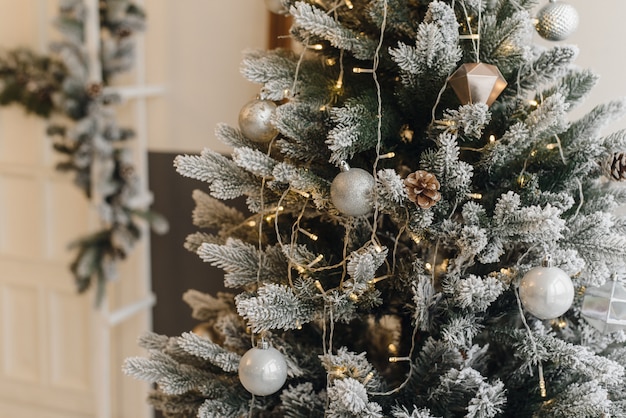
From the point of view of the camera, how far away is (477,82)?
0.67 meters

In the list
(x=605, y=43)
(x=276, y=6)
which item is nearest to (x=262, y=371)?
(x=276, y=6)

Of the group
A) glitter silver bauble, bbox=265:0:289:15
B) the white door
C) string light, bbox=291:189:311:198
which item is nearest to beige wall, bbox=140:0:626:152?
the white door

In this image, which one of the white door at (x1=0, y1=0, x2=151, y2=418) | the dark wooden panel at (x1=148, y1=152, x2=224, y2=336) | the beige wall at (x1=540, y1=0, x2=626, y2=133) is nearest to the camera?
the beige wall at (x1=540, y1=0, x2=626, y2=133)

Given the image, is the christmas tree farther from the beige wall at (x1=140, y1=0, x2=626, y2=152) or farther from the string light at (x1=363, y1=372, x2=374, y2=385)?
the beige wall at (x1=140, y1=0, x2=626, y2=152)

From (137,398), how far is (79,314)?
330 mm

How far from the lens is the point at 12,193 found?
2.03 m

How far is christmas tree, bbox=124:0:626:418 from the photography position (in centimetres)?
68

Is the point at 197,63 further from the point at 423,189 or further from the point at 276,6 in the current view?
the point at 423,189

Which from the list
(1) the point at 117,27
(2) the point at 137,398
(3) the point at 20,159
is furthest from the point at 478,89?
(3) the point at 20,159

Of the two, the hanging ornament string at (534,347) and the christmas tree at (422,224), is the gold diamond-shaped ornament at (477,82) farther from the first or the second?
the hanging ornament string at (534,347)

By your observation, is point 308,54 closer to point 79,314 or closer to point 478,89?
point 478,89

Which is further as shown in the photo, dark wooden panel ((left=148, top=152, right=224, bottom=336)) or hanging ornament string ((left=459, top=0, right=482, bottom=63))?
dark wooden panel ((left=148, top=152, right=224, bottom=336))

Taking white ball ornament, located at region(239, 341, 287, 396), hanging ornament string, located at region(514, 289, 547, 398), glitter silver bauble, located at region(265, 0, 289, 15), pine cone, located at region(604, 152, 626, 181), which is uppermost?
glitter silver bauble, located at region(265, 0, 289, 15)

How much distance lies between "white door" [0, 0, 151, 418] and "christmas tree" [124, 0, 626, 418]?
1.15m
